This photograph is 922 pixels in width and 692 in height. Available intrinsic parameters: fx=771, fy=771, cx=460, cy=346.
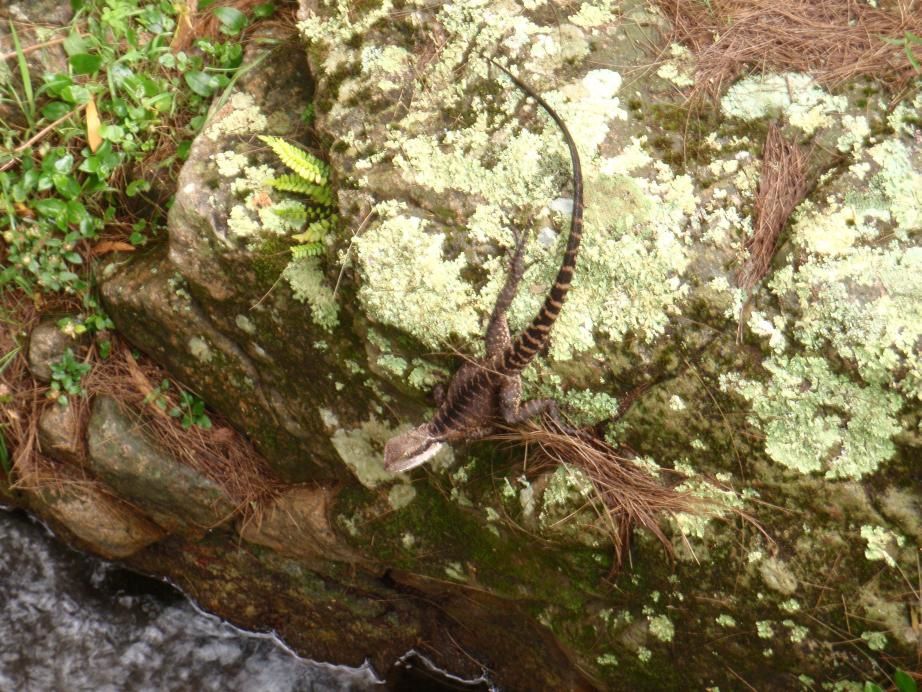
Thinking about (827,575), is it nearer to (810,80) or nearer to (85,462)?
(810,80)

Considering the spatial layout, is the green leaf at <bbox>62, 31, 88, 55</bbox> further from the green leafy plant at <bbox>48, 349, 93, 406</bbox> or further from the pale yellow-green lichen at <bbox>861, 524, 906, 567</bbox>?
the pale yellow-green lichen at <bbox>861, 524, 906, 567</bbox>

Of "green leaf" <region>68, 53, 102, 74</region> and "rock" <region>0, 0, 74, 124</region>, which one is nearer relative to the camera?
"green leaf" <region>68, 53, 102, 74</region>

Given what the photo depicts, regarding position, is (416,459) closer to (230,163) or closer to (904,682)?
(230,163)

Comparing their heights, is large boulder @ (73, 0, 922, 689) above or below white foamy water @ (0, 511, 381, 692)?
above

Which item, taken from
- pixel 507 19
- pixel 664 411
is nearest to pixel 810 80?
pixel 507 19

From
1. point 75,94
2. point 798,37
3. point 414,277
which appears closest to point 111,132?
point 75,94

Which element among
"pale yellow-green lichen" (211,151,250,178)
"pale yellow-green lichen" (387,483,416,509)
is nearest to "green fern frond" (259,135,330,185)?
"pale yellow-green lichen" (211,151,250,178)

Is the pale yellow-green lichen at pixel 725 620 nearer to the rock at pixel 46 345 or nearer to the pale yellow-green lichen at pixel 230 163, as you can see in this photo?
the pale yellow-green lichen at pixel 230 163

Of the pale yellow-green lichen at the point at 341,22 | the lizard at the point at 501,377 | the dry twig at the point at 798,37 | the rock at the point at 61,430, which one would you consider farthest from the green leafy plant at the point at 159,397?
the dry twig at the point at 798,37
